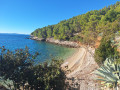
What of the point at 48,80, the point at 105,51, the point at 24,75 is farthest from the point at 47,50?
the point at 48,80

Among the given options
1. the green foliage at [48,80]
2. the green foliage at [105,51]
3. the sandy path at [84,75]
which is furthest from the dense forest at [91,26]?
the green foliage at [48,80]

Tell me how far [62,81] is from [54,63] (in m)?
1.32

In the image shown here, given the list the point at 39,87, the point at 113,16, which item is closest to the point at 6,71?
the point at 39,87

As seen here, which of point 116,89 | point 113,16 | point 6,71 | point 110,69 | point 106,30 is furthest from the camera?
point 113,16

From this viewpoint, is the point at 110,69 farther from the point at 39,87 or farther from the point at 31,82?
the point at 31,82

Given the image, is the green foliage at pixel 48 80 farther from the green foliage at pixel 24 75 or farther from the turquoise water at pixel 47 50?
the turquoise water at pixel 47 50

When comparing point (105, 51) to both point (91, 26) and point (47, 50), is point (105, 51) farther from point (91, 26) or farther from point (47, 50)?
point (91, 26)

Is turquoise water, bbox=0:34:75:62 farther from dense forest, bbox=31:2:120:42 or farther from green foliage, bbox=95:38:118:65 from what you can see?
dense forest, bbox=31:2:120:42

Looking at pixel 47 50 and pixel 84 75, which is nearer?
pixel 84 75

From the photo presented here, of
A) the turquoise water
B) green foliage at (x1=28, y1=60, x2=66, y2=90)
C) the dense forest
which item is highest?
the dense forest

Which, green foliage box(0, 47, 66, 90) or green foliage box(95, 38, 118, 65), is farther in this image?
green foliage box(95, 38, 118, 65)

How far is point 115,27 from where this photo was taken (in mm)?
20953

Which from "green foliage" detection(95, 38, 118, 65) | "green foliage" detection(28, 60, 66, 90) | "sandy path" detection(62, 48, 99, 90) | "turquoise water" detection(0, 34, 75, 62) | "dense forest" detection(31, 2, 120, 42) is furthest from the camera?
"dense forest" detection(31, 2, 120, 42)

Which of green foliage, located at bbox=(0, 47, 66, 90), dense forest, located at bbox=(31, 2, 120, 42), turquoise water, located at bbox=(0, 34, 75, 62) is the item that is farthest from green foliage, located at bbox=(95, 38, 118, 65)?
dense forest, located at bbox=(31, 2, 120, 42)
